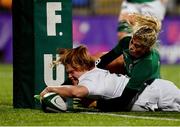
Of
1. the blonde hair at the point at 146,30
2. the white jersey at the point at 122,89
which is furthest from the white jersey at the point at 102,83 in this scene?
the blonde hair at the point at 146,30

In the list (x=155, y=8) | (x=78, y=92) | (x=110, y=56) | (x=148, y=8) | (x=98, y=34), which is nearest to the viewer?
(x=78, y=92)

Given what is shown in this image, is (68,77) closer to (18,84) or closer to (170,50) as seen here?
(18,84)

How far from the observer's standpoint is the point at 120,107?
27.6 ft

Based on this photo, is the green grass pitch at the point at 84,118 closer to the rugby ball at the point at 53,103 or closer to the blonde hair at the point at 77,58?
the rugby ball at the point at 53,103

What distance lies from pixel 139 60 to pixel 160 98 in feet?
1.46

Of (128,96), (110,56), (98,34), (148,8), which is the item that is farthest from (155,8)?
(98,34)

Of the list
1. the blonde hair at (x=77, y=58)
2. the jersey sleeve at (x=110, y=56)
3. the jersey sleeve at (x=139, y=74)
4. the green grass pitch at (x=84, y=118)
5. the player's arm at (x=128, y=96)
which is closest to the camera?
the green grass pitch at (x=84, y=118)

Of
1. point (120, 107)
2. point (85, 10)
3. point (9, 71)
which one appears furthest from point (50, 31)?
point (85, 10)

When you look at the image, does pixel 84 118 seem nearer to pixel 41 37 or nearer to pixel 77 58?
pixel 77 58

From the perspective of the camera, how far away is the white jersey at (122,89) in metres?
8.08

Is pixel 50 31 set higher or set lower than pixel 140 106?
higher

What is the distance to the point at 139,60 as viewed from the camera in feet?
27.9

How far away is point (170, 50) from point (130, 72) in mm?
12770

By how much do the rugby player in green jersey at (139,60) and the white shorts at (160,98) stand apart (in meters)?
0.07
